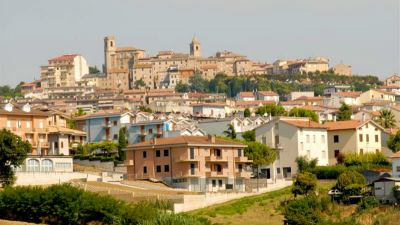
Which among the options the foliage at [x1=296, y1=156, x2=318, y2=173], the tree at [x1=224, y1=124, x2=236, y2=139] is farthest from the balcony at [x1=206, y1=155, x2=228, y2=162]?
the tree at [x1=224, y1=124, x2=236, y2=139]

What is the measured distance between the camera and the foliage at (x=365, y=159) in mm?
81438

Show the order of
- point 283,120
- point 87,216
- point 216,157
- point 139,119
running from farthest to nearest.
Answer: point 139,119
point 283,120
point 216,157
point 87,216

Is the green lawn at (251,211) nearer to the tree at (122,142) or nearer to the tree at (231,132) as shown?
the tree at (122,142)

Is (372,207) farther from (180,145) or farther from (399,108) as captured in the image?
(399,108)

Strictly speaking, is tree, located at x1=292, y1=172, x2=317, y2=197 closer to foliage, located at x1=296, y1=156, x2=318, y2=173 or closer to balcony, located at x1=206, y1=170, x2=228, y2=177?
balcony, located at x1=206, y1=170, x2=228, y2=177

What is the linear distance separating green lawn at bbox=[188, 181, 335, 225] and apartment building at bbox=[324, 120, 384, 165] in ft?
51.3

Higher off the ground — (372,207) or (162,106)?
(162,106)

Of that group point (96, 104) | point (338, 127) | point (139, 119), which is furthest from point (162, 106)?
point (338, 127)

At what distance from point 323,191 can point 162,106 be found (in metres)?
98.6

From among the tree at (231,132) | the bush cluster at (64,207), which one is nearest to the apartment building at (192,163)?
the bush cluster at (64,207)

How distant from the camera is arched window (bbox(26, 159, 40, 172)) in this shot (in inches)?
2929

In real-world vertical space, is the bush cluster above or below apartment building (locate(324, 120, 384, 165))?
below

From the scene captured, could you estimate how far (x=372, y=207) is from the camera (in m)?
67.0

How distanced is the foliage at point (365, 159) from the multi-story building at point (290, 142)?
9.38 feet
